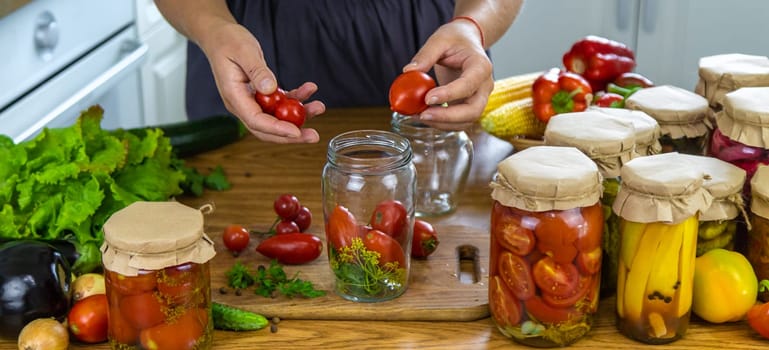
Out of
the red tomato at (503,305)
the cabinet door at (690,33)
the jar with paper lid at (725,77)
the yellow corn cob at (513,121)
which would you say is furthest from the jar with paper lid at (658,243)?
the cabinet door at (690,33)

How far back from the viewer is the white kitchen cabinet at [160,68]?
11.1 ft

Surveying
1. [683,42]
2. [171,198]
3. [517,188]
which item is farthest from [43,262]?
[683,42]

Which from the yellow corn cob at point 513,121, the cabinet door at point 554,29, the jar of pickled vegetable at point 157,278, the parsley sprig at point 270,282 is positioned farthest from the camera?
the cabinet door at point 554,29

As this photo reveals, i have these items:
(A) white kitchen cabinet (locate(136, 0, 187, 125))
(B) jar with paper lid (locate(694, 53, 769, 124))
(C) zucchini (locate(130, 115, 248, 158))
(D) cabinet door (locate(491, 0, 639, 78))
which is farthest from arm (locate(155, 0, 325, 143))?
(D) cabinet door (locate(491, 0, 639, 78))

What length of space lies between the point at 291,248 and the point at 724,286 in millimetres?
622

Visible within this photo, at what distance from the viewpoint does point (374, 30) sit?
211cm

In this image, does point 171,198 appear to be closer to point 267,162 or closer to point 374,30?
point 267,162

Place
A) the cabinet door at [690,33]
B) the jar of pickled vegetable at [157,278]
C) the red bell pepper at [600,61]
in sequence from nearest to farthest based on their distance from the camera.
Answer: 1. the jar of pickled vegetable at [157,278]
2. the red bell pepper at [600,61]
3. the cabinet door at [690,33]

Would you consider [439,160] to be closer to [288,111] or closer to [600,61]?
[288,111]

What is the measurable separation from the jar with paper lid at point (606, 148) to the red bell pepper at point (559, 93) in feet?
1.72

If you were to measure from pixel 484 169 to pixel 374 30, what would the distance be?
1.45ft

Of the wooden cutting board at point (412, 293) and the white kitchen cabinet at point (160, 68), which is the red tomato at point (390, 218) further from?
the white kitchen cabinet at point (160, 68)

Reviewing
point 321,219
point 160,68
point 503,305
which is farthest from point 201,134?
Answer: point 160,68

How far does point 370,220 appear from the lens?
1.43m
